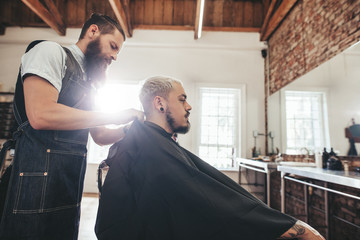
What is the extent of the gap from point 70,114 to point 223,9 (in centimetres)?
524

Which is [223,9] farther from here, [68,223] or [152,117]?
[68,223]

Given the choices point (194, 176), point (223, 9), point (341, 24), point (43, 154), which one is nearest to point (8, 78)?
point (223, 9)

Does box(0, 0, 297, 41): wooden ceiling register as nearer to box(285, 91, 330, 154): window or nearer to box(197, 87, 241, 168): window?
box(197, 87, 241, 168): window

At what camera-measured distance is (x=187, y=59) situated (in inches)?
203

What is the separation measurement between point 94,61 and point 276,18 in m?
4.34

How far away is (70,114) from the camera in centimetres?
88

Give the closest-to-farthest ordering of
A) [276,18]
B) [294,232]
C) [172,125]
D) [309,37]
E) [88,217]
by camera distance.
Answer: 1. [294,232]
2. [172,125]
3. [88,217]
4. [309,37]
5. [276,18]

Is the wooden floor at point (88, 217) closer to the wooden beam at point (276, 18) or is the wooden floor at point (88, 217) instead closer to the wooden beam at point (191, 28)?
the wooden beam at point (191, 28)

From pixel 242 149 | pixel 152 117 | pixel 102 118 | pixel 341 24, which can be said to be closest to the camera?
pixel 102 118

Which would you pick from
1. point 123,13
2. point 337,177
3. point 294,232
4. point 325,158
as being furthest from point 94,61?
point 123,13

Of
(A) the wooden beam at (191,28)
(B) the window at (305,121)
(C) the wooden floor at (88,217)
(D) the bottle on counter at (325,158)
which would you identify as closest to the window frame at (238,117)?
(B) the window at (305,121)

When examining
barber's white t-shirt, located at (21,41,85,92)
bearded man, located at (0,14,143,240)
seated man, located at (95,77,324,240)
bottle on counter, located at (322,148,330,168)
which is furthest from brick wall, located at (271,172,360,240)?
barber's white t-shirt, located at (21,41,85,92)

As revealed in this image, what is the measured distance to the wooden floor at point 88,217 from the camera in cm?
262

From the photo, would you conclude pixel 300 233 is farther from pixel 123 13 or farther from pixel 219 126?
pixel 123 13
